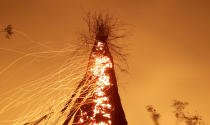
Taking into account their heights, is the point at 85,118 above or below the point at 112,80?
below

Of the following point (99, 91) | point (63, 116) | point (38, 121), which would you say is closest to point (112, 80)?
point (99, 91)

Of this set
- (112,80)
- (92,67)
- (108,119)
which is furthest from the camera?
(92,67)

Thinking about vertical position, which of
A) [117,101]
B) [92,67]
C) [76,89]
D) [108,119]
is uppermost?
[92,67]

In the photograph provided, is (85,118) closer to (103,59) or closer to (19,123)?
(19,123)

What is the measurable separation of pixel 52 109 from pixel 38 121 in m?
0.11

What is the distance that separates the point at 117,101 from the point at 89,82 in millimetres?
296

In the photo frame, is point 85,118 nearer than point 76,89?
Yes

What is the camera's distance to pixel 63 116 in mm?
1062

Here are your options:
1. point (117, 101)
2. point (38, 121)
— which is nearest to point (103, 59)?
point (117, 101)

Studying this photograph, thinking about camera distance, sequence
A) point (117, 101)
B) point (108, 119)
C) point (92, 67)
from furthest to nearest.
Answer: point (92, 67) → point (117, 101) → point (108, 119)

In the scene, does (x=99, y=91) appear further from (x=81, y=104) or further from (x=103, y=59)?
(x=103, y=59)

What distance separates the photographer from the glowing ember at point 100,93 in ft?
3.19

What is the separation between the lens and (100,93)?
113 cm

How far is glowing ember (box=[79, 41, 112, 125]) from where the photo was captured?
3.19 feet
